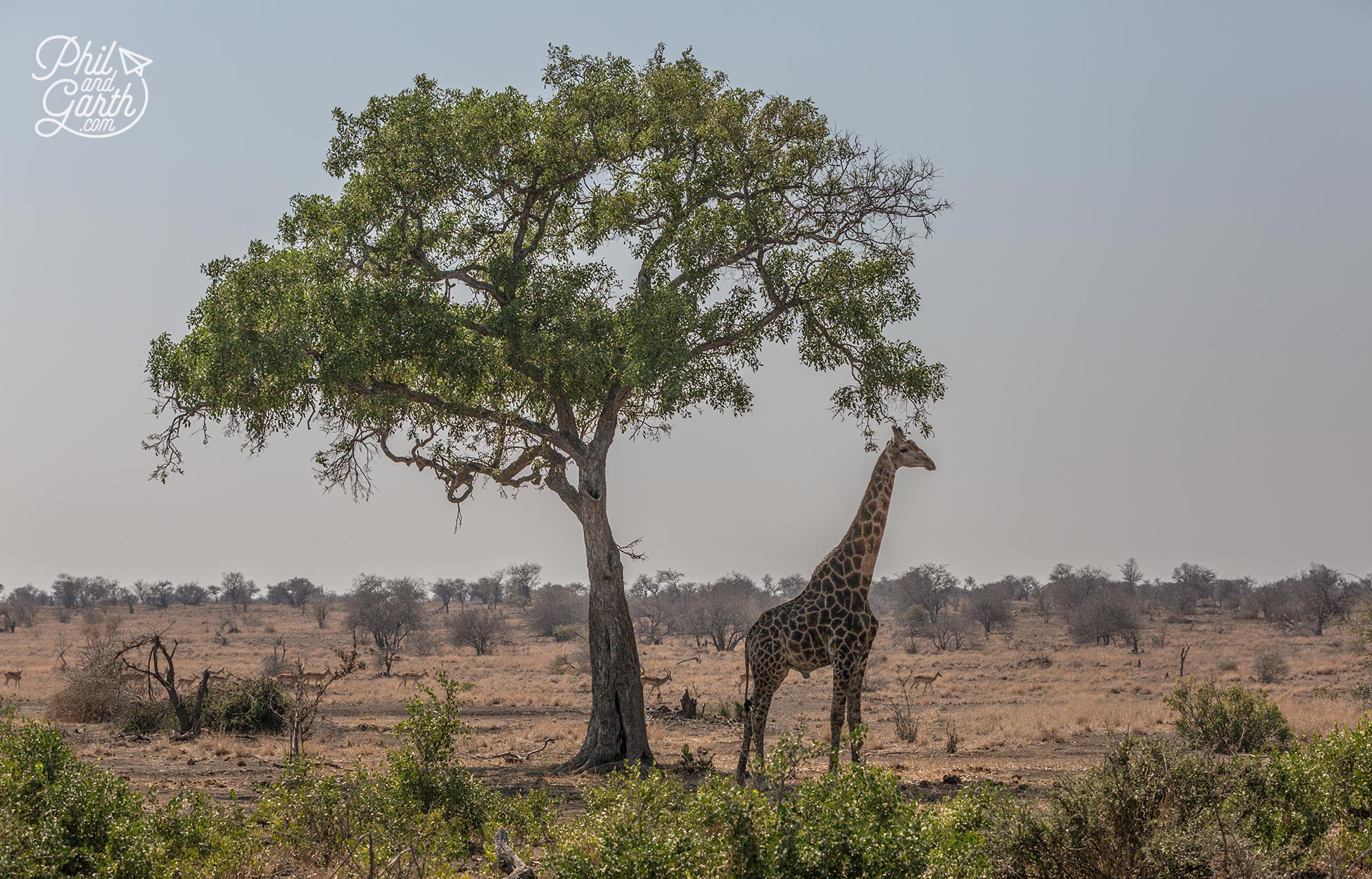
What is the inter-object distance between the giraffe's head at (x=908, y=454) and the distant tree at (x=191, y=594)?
9365 cm

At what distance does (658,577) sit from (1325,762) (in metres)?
89.5

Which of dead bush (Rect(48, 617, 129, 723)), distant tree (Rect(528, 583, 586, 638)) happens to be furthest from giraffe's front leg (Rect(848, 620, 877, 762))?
distant tree (Rect(528, 583, 586, 638))

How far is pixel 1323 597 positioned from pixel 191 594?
8849 cm

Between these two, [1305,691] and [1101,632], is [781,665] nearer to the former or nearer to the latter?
[1305,691]

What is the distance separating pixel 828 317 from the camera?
16672mm

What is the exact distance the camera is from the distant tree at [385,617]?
52.7 meters

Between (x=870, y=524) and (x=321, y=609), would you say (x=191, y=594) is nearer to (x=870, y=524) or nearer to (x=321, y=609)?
(x=321, y=609)

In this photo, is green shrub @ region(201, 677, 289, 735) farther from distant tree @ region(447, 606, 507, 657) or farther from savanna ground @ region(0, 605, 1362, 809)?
distant tree @ region(447, 606, 507, 657)

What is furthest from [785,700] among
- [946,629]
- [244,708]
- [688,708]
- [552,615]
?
[552,615]

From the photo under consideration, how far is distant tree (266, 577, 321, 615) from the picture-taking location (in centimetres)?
9069

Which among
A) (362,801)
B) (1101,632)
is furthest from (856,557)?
(1101,632)

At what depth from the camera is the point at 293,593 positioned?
92.2 meters

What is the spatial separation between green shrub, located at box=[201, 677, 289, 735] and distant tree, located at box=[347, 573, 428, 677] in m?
21.9

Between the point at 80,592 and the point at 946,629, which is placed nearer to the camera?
the point at 946,629
